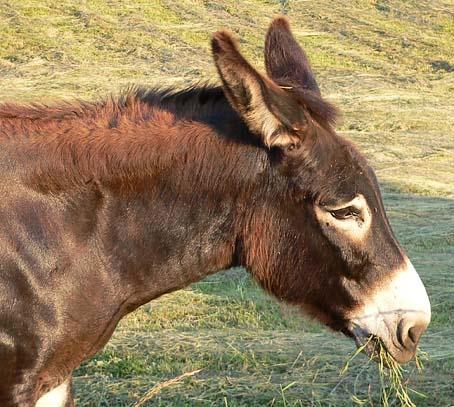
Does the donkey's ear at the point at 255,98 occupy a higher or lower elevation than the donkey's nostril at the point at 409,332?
higher

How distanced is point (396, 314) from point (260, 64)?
14834mm

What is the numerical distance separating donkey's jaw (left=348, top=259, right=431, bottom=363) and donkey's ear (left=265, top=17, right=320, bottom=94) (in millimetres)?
969

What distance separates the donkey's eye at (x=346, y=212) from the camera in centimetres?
337

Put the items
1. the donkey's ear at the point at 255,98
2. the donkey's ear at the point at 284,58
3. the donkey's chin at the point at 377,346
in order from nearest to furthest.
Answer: the donkey's ear at the point at 255,98
the donkey's chin at the point at 377,346
the donkey's ear at the point at 284,58

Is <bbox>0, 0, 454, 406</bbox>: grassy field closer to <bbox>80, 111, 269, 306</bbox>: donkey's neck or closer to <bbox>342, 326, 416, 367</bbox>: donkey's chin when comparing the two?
<bbox>342, 326, 416, 367</bbox>: donkey's chin

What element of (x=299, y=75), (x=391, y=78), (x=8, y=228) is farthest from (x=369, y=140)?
(x=8, y=228)

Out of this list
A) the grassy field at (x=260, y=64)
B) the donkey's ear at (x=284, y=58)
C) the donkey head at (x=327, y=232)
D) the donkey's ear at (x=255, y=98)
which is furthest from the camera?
the grassy field at (x=260, y=64)

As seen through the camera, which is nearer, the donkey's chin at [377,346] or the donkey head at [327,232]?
the donkey head at [327,232]

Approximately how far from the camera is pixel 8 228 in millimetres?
3223

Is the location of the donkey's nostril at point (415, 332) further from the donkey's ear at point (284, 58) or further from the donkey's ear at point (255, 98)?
the donkey's ear at point (284, 58)

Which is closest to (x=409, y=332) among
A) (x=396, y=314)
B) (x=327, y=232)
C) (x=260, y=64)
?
(x=396, y=314)

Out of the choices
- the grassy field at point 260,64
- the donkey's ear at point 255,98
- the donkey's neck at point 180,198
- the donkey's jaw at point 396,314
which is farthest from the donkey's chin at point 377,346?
the donkey's ear at point 255,98

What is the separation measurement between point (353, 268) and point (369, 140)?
10.4 m

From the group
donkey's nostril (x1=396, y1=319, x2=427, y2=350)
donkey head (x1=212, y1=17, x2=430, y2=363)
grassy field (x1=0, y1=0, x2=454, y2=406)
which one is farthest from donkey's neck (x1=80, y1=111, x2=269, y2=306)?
donkey's nostril (x1=396, y1=319, x2=427, y2=350)
